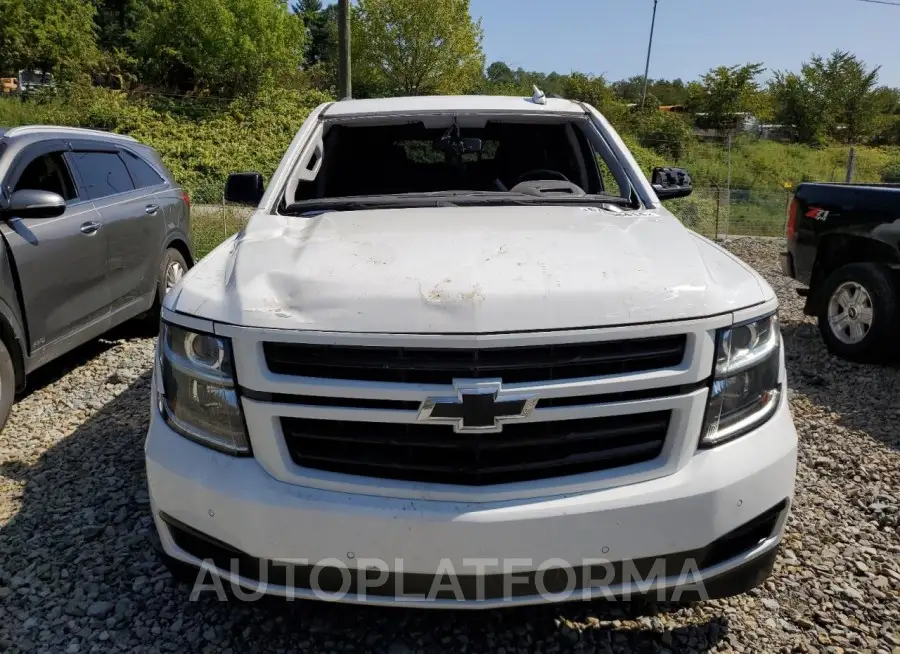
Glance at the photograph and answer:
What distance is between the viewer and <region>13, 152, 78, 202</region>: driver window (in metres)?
4.48

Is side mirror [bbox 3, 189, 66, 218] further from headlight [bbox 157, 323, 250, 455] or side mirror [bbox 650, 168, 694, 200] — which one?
side mirror [bbox 650, 168, 694, 200]

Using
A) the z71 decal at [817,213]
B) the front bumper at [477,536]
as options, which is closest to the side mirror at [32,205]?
the front bumper at [477,536]

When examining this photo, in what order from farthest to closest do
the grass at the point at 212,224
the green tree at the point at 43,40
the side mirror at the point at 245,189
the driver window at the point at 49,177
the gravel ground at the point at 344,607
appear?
1. the green tree at the point at 43,40
2. the grass at the point at 212,224
3. the driver window at the point at 49,177
4. the side mirror at the point at 245,189
5. the gravel ground at the point at 344,607

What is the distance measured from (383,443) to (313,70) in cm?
5120

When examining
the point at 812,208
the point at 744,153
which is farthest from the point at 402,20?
the point at 812,208

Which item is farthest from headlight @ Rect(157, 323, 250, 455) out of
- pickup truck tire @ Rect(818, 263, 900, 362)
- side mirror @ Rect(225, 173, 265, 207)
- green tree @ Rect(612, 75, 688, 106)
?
green tree @ Rect(612, 75, 688, 106)

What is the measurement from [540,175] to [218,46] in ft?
111

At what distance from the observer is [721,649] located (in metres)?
2.29

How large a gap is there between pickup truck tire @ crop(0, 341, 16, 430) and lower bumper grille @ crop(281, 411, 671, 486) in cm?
299

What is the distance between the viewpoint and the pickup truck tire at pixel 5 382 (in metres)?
3.97

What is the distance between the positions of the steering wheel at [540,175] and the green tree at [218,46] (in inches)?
1278

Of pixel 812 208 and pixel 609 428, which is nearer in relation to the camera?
pixel 609 428

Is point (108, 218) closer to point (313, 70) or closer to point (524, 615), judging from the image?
point (524, 615)

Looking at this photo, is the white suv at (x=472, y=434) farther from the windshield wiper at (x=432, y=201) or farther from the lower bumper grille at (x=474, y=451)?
the windshield wiper at (x=432, y=201)
